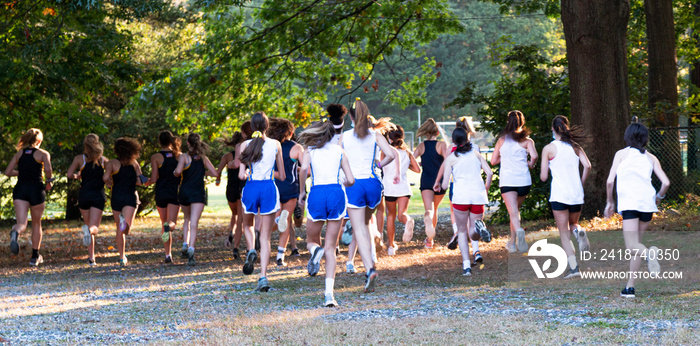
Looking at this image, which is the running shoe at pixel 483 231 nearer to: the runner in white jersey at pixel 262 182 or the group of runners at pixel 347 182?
the group of runners at pixel 347 182

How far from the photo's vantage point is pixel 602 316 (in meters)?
6.49

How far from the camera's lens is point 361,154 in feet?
26.9

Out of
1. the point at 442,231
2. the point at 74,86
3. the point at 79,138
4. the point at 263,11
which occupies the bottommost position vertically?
the point at 442,231

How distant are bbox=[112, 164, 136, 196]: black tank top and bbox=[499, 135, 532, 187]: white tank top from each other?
18.1 ft

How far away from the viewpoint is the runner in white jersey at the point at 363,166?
7941 millimetres

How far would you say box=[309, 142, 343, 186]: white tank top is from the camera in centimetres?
753

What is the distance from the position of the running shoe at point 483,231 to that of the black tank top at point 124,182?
5351mm

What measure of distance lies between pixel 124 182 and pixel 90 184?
57 centimetres

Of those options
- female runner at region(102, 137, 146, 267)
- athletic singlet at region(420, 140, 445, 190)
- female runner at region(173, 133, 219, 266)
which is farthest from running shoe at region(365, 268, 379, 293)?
female runner at region(102, 137, 146, 267)

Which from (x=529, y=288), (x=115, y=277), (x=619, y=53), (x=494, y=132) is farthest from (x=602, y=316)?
(x=494, y=132)

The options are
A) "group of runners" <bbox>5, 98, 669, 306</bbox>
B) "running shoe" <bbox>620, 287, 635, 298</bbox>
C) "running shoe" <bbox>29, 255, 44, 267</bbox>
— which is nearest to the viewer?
"running shoe" <bbox>620, 287, 635, 298</bbox>

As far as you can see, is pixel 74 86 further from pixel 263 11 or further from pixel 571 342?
pixel 571 342

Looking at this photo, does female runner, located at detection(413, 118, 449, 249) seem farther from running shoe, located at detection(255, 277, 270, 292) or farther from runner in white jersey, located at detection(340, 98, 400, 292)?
running shoe, located at detection(255, 277, 270, 292)

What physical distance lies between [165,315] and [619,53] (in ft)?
31.4
